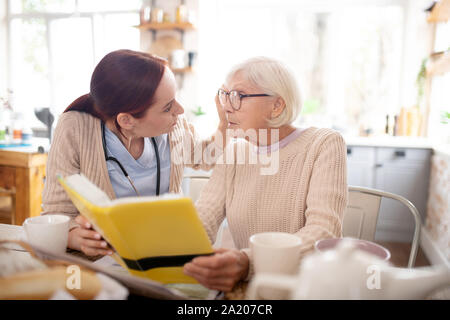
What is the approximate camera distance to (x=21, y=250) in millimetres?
920

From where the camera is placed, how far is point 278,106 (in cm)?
121

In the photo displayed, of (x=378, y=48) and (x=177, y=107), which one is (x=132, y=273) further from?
(x=378, y=48)

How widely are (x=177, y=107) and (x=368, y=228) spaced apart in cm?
81

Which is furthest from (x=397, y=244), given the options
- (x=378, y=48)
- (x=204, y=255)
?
(x=204, y=255)

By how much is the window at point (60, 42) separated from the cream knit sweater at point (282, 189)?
3946 millimetres

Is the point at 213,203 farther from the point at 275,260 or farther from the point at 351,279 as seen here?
the point at 351,279

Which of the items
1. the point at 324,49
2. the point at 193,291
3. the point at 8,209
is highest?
the point at 324,49

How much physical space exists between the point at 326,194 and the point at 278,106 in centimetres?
35

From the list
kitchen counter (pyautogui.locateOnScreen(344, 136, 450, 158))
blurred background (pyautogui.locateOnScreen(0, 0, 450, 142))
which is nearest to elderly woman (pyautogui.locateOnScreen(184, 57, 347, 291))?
kitchen counter (pyautogui.locateOnScreen(344, 136, 450, 158))

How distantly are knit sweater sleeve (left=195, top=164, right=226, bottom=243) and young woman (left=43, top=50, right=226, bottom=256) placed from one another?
219 mm

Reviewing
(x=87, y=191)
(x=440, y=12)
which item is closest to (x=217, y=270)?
(x=87, y=191)

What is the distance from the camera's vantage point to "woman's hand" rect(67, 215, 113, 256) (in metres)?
0.89

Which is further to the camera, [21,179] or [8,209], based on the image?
[8,209]

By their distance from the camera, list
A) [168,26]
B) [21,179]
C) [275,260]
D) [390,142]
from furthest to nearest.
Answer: [168,26] → [390,142] → [21,179] → [275,260]
